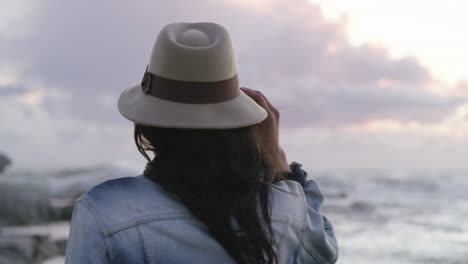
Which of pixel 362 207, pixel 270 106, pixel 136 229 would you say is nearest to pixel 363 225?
pixel 362 207

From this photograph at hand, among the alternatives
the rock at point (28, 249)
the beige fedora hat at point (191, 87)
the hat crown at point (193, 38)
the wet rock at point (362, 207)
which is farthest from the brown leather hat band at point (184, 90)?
the wet rock at point (362, 207)

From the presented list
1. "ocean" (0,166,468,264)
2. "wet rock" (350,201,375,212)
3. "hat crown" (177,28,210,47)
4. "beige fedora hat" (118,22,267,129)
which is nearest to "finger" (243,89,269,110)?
"beige fedora hat" (118,22,267,129)

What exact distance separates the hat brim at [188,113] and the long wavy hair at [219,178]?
27 millimetres

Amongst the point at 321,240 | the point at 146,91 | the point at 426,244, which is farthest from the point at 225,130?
the point at 426,244

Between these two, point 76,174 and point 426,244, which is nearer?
point 426,244

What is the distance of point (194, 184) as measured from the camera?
1354 mm

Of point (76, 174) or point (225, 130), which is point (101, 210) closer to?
point (225, 130)

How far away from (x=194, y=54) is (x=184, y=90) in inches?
3.7

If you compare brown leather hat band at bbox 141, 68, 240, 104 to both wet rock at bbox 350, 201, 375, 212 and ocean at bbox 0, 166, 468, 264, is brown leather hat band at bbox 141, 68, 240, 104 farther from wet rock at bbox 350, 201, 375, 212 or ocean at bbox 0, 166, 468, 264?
wet rock at bbox 350, 201, 375, 212

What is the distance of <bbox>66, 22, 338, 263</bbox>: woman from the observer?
1.30 m

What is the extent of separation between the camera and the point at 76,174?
67.3ft

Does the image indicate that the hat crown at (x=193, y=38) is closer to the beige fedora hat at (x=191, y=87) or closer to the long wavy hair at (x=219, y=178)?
the beige fedora hat at (x=191, y=87)

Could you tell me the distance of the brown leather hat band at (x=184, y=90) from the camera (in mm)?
1443

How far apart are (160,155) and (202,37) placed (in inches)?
13.3
